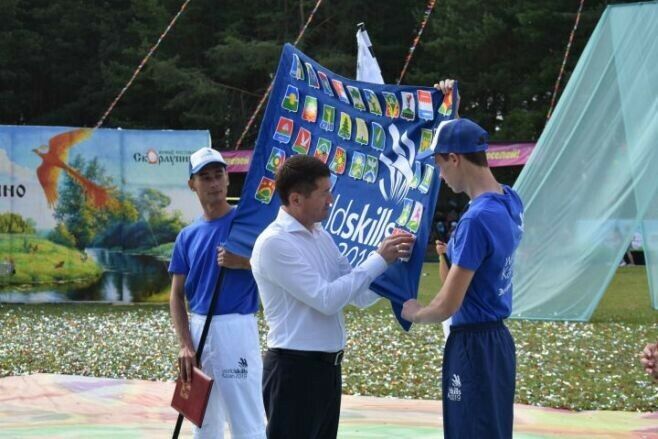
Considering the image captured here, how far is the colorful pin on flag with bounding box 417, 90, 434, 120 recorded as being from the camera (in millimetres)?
4062

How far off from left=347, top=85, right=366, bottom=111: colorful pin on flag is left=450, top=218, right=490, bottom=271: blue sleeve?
1.04 m

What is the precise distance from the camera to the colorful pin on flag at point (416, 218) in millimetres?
3848

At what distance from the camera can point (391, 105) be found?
163 inches

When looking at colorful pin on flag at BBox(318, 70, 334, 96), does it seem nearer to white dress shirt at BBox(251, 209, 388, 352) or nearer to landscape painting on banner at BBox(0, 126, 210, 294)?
white dress shirt at BBox(251, 209, 388, 352)

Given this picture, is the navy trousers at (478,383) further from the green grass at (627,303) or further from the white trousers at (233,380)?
the green grass at (627,303)

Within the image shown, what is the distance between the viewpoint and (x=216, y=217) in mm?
4406

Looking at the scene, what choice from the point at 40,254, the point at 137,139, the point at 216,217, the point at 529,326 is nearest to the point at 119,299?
the point at 40,254

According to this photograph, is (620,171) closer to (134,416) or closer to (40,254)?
(134,416)

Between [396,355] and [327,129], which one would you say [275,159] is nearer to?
[327,129]

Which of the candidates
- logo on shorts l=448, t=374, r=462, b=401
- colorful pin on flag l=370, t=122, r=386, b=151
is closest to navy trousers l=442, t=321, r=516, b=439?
logo on shorts l=448, t=374, r=462, b=401

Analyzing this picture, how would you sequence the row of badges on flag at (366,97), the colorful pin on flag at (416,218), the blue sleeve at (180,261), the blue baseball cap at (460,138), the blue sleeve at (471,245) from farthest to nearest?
the blue sleeve at (180,261) < the row of badges on flag at (366,97) < the colorful pin on flag at (416,218) < the blue baseball cap at (460,138) < the blue sleeve at (471,245)

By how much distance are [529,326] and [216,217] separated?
280 inches

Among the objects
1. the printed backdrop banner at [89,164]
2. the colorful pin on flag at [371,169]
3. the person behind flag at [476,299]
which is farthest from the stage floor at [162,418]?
the printed backdrop banner at [89,164]

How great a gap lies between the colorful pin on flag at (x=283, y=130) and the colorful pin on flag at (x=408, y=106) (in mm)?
456
